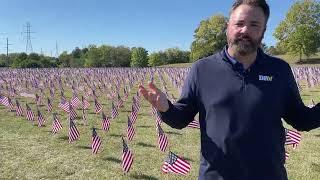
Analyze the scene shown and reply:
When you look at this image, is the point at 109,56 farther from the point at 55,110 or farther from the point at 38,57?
the point at 55,110

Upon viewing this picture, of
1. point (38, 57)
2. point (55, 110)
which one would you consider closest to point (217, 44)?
point (38, 57)

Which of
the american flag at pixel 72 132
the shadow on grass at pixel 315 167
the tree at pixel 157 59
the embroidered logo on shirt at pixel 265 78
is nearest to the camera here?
the embroidered logo on shirt at pixel 265 78

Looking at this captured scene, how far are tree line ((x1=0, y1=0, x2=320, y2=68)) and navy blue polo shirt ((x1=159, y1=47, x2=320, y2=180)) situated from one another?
55530mm

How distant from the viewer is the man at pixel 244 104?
3.34 metres

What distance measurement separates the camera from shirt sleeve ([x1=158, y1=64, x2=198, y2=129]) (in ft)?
12.0

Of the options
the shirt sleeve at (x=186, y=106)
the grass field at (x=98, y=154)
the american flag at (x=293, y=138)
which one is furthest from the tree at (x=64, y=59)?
the shirt sleeve at (x=186, y=106)

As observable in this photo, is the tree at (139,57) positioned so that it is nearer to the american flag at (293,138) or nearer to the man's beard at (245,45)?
the american flag at (293,138)

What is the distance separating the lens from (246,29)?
3.41 metres

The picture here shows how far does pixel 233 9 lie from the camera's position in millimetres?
3557

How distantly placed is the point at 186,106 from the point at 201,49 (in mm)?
106576

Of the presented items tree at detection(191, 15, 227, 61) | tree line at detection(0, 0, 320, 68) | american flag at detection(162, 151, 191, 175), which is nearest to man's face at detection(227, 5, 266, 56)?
american flag at detection(162, 151, 191, 175)

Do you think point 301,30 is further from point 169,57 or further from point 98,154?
point 98,154

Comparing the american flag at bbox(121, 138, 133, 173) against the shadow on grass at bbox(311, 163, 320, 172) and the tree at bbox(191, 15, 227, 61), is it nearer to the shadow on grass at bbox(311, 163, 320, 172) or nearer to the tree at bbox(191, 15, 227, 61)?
the shadow on grass at bbox(311, 163, 320, 172)

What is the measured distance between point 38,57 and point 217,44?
40643 millimetres
